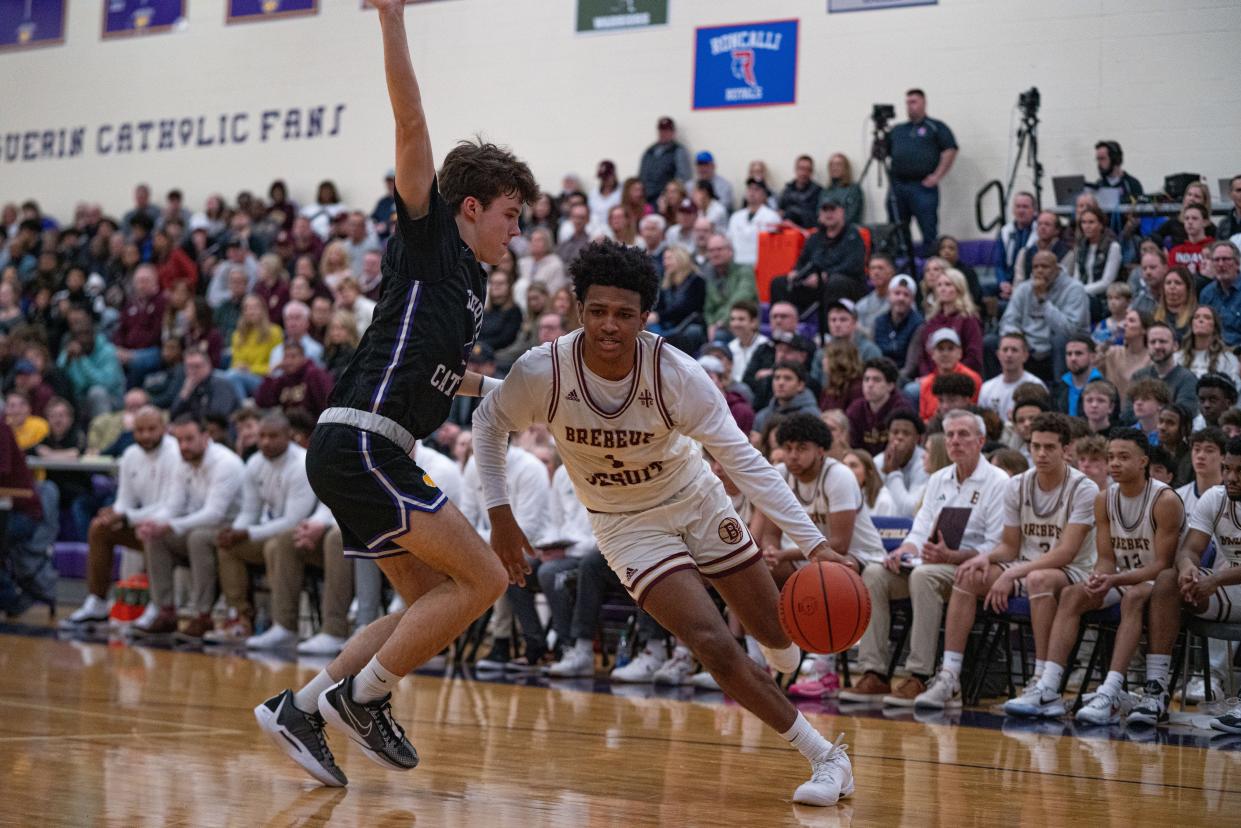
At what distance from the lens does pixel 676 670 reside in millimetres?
8281

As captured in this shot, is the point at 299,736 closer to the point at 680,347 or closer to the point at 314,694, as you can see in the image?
the point at 314,694

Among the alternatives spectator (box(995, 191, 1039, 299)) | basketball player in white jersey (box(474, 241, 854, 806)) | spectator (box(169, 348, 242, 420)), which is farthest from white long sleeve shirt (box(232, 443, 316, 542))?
spectator (box(995, 191, 1039, 299))

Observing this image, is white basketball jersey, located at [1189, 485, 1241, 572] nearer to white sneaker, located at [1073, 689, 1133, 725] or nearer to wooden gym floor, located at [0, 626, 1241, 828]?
white sneaker, located at [1073, 689, 1133, 725]

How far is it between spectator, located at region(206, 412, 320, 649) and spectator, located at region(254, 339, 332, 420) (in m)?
1.55

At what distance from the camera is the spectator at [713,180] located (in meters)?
14.4

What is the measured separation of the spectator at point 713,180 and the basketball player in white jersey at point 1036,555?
23.4 ft

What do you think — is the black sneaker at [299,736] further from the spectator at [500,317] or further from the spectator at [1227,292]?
the spectator at [500,317]

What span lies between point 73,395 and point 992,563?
1050cm

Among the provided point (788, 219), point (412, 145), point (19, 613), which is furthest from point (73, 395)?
point (412, 145)

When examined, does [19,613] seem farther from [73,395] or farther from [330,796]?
[330,796]

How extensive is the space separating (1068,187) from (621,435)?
8778 millimetres

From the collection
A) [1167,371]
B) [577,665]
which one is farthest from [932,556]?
[1167,371]

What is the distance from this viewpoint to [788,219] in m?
13.7

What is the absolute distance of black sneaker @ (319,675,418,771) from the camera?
4309mm
